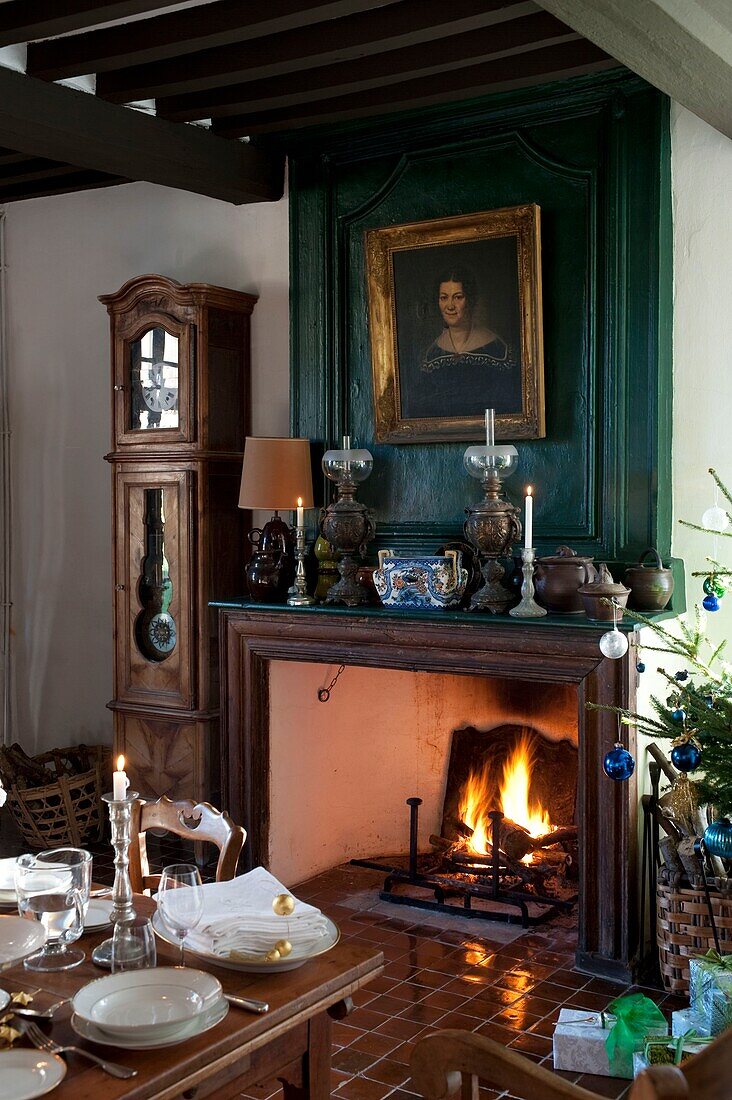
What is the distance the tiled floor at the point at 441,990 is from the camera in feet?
9.82

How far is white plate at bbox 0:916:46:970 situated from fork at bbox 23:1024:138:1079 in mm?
209

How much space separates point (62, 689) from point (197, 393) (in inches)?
73.2

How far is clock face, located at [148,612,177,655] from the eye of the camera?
4730 mm

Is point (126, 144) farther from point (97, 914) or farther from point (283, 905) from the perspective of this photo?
point (283, 905)

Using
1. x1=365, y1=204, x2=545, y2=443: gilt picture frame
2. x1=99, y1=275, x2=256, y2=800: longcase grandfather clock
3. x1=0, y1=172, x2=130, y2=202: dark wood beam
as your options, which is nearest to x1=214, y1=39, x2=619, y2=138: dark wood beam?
x1=365, y1=204, x2=545, y2=443: gilt picture frame

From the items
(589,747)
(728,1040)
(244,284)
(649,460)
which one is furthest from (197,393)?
(728,1040)

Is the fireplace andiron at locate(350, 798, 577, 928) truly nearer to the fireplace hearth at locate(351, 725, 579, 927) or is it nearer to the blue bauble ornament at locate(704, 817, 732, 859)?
the fireplace hearth at locate(351, 725, 579, 927)

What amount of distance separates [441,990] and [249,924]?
165 centimetres

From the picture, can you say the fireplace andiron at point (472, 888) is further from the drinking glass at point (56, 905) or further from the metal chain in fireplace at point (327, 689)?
the drinking glass at point (56, 905)

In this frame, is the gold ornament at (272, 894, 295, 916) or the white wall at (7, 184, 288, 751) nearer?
the gold ornament at (272, 894, 295, 916)

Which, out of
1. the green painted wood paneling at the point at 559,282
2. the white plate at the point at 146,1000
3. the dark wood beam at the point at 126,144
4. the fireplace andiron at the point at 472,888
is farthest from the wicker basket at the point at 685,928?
the dark wood beam at the point at 126,144

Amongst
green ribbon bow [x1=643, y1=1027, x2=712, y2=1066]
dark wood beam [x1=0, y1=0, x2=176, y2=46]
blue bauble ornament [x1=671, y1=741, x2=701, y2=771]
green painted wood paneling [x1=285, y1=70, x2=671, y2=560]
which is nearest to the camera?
blue bauble ornament [x1=671, y1=741, x2=701, y2=771]

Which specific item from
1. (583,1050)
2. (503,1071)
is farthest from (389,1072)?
(503,1071)

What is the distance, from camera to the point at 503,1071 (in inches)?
61.0
